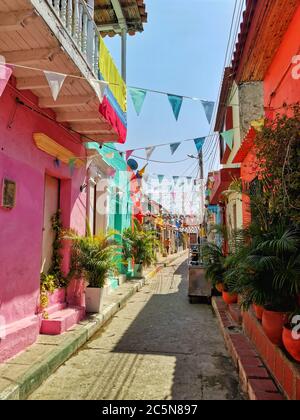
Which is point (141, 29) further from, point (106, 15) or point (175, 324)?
point (175, 324)

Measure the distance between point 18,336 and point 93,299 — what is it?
2.35 meters

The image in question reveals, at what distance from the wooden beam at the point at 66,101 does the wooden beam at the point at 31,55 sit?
3.81ft

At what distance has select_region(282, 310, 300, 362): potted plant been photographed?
2.85 meters

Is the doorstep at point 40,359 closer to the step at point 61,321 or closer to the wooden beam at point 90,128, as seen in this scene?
the step at point 61,321

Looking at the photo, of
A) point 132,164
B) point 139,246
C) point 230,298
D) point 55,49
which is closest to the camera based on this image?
point 55,49

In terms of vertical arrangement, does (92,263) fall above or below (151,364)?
above

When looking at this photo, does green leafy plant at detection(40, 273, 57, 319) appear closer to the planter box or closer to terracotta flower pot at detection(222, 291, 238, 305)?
the planter box

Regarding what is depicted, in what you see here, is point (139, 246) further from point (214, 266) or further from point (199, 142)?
point (199, 142)

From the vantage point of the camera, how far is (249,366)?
3.79 m

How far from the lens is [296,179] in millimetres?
3262

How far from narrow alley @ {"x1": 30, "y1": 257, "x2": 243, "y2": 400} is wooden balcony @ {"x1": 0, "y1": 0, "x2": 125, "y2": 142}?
397 cm

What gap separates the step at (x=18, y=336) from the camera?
4.15 metres

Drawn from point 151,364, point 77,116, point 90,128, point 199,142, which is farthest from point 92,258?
point 199,142
